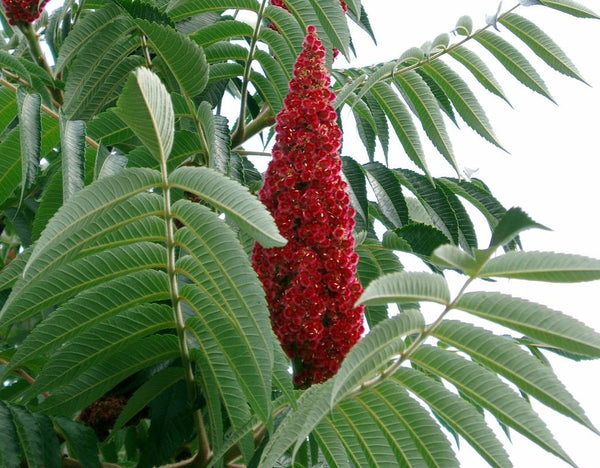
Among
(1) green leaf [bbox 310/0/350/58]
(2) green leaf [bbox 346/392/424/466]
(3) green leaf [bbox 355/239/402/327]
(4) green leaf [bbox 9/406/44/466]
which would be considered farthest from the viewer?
(1) green leaf [bbox 310/0/350/58]

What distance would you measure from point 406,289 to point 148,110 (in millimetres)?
616

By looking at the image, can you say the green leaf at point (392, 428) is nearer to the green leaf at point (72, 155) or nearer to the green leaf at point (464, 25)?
the green leaf at point (72, 155)

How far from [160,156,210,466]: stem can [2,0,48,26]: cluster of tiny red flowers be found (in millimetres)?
1806

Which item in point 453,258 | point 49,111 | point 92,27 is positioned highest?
point 92,27

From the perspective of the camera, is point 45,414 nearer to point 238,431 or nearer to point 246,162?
point 238,431

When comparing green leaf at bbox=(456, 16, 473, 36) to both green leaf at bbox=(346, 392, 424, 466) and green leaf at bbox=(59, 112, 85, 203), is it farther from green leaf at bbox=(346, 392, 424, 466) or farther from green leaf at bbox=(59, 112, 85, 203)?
green leaf at bbox=(346, 392, 424, 466)

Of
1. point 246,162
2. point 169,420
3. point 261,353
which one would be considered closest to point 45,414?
point 169,420

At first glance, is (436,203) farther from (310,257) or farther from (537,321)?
(537,321)

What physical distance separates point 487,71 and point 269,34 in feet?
2.50

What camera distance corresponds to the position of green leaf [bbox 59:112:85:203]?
2045 millimetres

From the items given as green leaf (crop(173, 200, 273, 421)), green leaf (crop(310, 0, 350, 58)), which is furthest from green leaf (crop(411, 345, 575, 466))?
green leaf (crop(310, 0, 350, 58))

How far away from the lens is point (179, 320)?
2064 mm

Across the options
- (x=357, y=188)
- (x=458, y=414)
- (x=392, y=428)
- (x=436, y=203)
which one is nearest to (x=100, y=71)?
(x=357, y=188)

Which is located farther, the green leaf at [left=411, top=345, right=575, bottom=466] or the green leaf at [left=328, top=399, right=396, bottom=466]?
the green leaf at [left=328, top=399, right=396, bottom=466]
